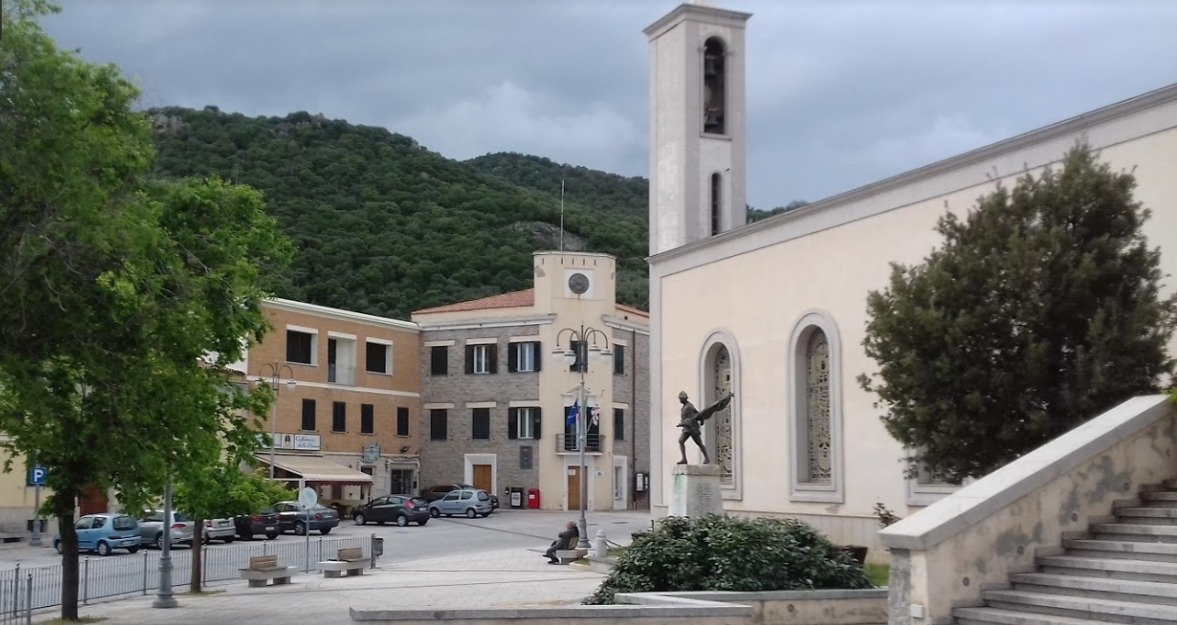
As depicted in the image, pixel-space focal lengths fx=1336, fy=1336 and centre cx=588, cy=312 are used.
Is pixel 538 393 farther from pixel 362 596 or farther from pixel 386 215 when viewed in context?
pixel 362 596

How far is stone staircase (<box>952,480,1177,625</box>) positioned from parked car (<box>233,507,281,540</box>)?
3514 centimetres

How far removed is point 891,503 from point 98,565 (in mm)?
18672

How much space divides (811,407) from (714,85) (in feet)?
32.8

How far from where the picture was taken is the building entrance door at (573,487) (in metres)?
61.3

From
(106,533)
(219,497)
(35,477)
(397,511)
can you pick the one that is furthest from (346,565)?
(397,511)

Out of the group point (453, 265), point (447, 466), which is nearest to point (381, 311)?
point (453, 265)

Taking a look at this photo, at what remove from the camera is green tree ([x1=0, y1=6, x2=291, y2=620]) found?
16.5 m

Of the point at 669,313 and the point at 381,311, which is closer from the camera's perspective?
the point at 669,313

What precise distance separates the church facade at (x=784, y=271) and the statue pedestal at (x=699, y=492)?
353cm

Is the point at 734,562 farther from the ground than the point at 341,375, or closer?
closer

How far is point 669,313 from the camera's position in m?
32.9

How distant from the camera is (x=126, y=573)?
95.8 ft

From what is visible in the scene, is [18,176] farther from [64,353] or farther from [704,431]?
[704,431]

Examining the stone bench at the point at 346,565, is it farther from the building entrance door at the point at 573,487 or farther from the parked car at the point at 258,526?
the building entrance door at the point at 573,487
